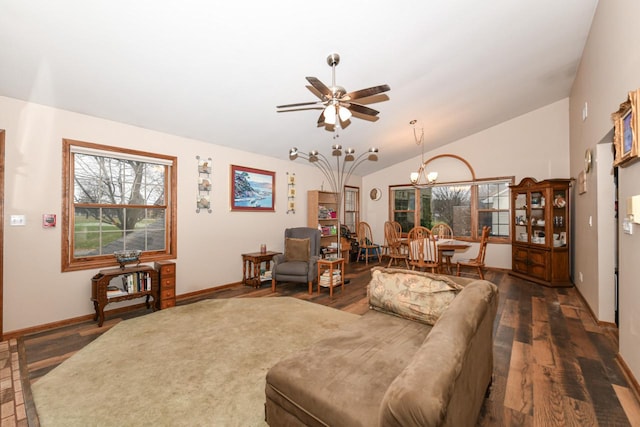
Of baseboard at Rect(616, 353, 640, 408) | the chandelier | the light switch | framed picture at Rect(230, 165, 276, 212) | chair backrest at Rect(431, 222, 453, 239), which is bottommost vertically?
baseboard at Rect(616, 353, 640, 408)

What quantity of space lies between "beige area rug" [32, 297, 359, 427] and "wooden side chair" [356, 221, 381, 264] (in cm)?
365

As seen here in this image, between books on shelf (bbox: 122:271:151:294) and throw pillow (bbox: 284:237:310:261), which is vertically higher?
throw pillow (bbox: 284:237:310:261)

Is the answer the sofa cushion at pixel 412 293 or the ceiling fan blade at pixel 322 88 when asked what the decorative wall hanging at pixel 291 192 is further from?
the sofa cushion at pixel 412 293

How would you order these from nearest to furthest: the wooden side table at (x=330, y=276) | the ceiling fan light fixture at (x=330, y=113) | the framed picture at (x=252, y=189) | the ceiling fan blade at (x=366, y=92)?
the ceiling fan blade at (x=366, y=92), the ceiling fan light fixture at (x=330, y=113), the wooden side table at (x=330, y=276), the framed picture at (x=252, y=189)

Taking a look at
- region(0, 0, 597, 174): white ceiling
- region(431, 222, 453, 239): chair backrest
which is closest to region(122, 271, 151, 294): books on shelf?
region(0, 0, 597, 174): white ceiling

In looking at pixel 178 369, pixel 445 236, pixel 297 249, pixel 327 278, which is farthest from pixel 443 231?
pixel 178 369

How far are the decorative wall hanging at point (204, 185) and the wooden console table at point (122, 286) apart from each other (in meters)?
1.21

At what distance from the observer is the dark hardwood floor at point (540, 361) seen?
5.64 ft

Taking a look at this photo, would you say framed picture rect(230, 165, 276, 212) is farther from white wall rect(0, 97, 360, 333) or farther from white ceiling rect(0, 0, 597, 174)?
white ceiling rect(0, 0, 597, 174)

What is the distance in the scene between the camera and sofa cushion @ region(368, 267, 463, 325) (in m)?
1.93

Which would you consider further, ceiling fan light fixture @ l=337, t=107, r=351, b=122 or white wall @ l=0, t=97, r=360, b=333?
white wall @ l=0, t=97, r=360, b=333

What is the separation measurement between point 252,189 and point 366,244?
334 cm

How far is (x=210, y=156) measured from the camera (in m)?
4.45

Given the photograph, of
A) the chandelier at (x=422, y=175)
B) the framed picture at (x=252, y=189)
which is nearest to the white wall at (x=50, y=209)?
the framed picture at (x=252, y=189)
